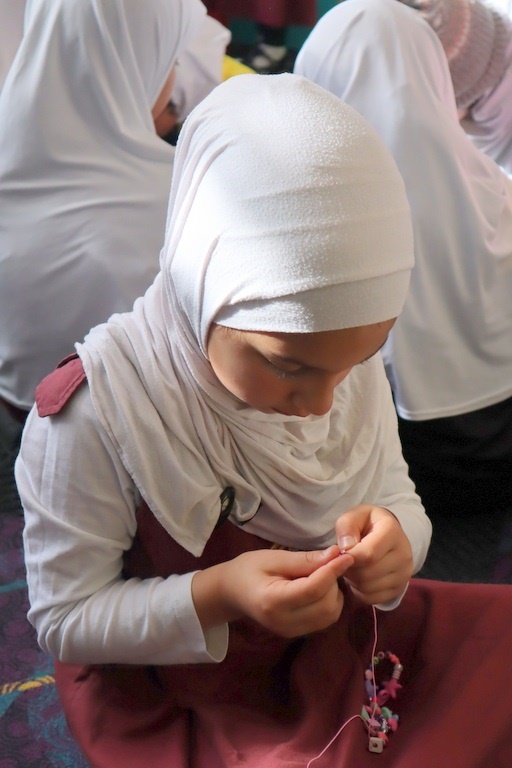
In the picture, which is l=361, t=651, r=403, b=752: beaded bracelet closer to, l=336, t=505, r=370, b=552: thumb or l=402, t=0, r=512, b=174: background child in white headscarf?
l=336, t=505, r=370, b=552: thumb

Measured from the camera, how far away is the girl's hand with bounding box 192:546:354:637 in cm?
70

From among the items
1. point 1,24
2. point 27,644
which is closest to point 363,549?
point 27,644

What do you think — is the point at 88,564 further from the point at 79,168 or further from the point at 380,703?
the point at 79,168

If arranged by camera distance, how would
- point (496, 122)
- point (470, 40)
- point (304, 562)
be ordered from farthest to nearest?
1. point (496, 122)
2. point (470, 40)
3. point (304, 562)

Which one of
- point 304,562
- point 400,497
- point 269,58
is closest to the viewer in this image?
point 304,562

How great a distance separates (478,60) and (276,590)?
1.36 metres

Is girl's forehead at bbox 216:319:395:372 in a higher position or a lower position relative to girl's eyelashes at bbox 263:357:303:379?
higher

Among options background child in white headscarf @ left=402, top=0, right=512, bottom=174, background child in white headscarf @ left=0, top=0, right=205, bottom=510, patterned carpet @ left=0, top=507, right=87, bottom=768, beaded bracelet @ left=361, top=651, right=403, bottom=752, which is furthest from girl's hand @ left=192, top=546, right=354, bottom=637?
background child in white headscarf @ left=402, top=0, right=512, bottom=174

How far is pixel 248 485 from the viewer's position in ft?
2.64

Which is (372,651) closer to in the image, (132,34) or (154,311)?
(154,311)

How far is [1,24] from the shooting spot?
1.85 m

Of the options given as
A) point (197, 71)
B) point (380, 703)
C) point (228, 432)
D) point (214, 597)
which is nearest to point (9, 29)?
point (197, 71)

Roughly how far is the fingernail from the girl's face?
0.43 ft

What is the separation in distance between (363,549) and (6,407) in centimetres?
104
